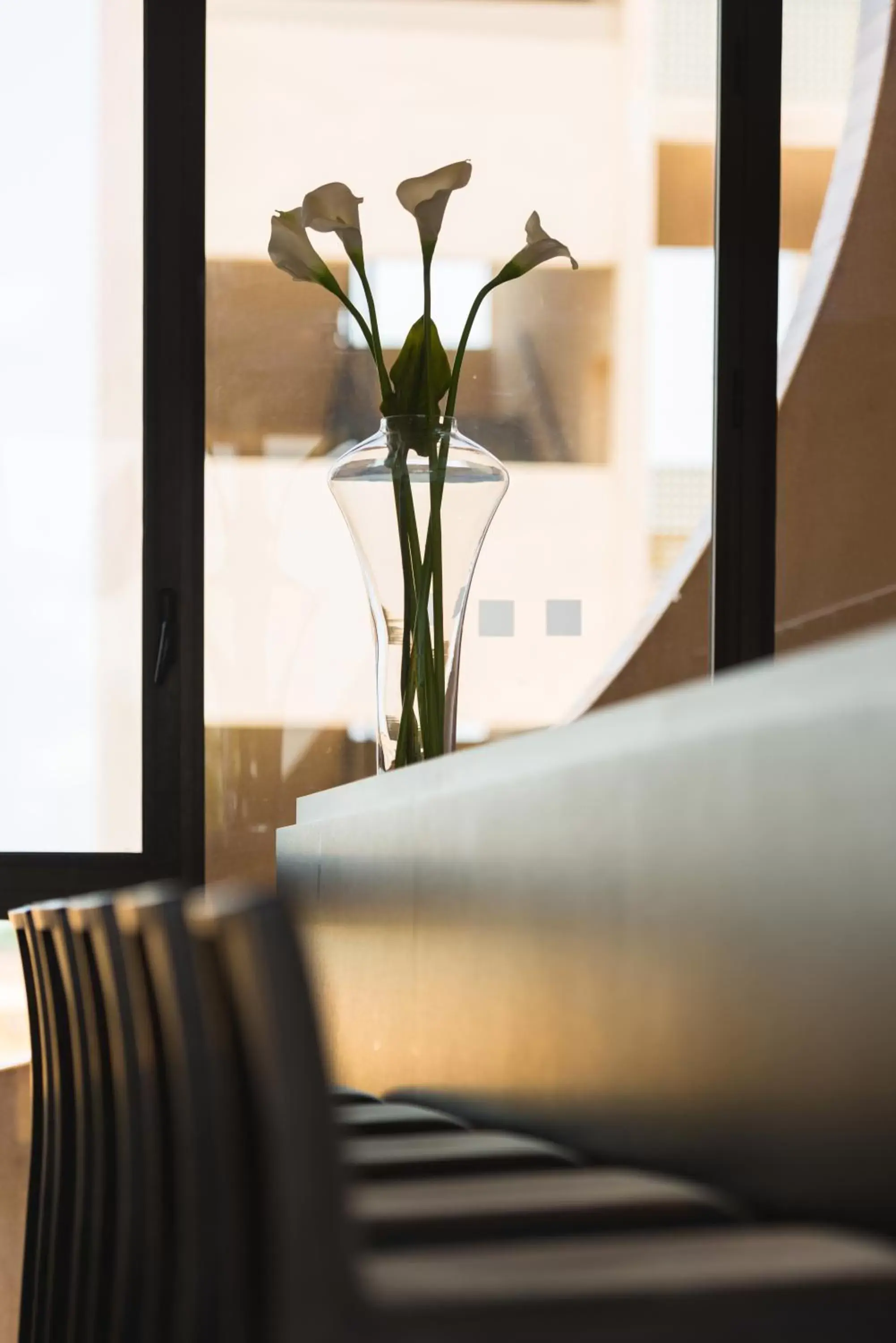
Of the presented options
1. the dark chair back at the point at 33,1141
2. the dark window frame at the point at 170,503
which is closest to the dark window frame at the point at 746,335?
Answer: the dark window frame at the point at 170,503

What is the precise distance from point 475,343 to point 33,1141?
2.59 meters

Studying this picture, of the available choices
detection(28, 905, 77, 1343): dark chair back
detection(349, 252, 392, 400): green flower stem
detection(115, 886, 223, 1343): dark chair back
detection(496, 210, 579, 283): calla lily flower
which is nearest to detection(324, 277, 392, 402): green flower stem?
detection(349, 252, 392, 400): green flower stem

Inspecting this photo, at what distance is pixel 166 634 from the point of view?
3.88 m

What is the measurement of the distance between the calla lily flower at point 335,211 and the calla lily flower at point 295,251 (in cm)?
3

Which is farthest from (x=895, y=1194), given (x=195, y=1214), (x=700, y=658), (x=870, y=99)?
(x=870, y=99)

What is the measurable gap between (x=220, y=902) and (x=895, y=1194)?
437 mm

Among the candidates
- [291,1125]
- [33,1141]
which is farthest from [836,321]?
[291,1125]

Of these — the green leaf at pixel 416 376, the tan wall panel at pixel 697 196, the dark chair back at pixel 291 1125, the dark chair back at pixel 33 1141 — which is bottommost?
the dark chair back at pixel 33 1141

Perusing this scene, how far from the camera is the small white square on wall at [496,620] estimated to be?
160 inches

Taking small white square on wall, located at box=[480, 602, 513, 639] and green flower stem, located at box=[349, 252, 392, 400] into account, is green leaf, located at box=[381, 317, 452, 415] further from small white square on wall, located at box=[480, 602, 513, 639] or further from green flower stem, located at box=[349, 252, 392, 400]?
small white square on wall, located at box=[480, 602, 513, 639]

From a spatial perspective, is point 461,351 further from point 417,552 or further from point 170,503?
point 170,503

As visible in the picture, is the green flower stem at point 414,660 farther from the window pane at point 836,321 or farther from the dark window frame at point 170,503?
the window pane at point 836,321

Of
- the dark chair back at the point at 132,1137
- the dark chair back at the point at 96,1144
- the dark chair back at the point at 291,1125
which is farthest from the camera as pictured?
the dark chair back at the point at 96,1144

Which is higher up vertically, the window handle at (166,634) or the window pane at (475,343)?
the window pane at (475,343)
